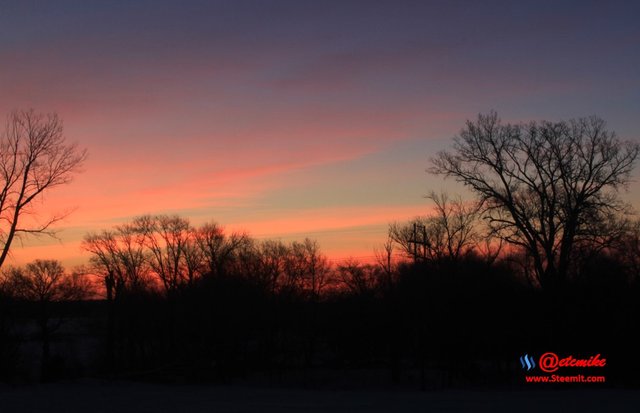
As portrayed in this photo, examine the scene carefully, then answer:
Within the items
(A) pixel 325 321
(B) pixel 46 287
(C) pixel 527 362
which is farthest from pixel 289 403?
(B) pixel 46 287

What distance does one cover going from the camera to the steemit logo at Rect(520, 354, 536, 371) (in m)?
34.2

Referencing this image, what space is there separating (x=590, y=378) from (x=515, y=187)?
1207 cm

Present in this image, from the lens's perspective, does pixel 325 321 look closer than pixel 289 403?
No

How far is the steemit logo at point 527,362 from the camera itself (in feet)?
112

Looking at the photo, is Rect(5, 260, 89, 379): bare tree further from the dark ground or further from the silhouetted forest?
the dark ground

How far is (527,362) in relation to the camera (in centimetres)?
3462

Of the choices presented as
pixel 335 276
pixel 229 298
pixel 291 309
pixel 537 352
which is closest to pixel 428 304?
pixel 537 352

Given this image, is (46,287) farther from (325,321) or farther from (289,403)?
(289,403)

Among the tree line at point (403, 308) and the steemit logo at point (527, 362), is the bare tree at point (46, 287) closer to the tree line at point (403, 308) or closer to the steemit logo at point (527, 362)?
the tree line at point (403, 308)

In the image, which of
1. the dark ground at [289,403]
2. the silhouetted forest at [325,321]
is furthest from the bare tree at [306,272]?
the dark ground at [289,403]

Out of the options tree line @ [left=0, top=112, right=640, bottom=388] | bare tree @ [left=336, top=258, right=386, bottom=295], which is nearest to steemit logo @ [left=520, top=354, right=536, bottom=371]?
tree line @ [left=0, top=112, right=640, bottom=388]

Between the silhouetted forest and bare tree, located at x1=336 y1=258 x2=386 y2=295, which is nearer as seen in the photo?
the silhouetted forest

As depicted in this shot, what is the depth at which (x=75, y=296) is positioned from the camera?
3019 inches

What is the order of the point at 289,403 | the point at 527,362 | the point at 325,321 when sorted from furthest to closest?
the point at 325,321 → the point at 527,362 → the point at 289,403
